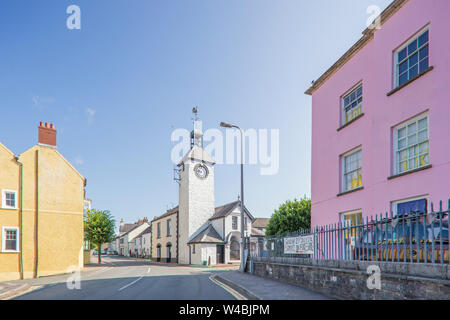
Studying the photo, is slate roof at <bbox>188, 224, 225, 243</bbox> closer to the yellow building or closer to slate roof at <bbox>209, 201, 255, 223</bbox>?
slate roof at <bbox>209, 201, 255, 223</bbox>

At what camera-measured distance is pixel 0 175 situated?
21.4 metres

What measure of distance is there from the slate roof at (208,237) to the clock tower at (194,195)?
1772mm

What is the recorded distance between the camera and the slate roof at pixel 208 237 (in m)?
38.7

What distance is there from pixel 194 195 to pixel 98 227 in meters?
13.2

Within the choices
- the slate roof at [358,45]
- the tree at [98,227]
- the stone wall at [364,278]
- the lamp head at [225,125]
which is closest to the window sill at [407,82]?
the slate roof at [358,45]

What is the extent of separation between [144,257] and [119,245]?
103 ft

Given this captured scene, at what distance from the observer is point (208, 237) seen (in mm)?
39219

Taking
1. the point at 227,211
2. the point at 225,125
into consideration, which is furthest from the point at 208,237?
the point at 225,125

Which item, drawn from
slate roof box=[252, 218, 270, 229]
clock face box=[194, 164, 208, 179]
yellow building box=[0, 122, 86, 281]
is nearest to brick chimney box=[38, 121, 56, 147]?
yellow building box=[0, 122, 86, 281]

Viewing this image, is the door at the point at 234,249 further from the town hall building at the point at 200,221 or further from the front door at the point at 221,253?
the front door at the point at 221,253
